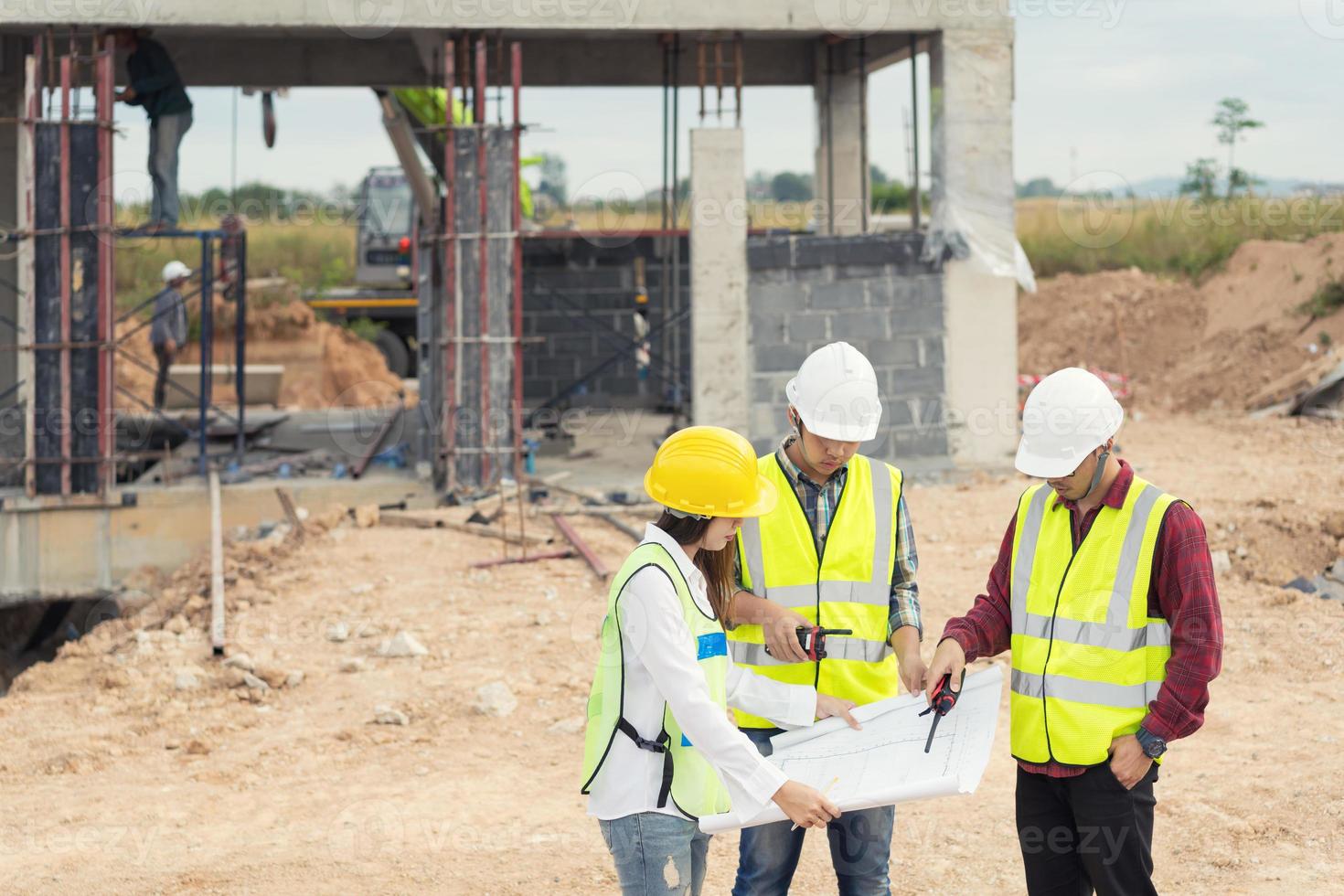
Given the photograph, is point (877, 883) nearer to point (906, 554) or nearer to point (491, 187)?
point (906, 554)

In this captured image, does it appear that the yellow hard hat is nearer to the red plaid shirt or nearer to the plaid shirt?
the plaid shirt

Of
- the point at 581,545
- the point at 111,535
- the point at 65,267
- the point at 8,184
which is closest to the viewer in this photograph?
the point at 581,545

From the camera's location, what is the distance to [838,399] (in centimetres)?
358

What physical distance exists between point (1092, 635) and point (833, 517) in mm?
732

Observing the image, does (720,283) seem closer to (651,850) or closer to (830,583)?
(830,583)

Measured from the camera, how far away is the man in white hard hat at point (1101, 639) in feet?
10.6

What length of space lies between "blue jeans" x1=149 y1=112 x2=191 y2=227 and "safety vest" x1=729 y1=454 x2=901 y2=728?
9.69 m

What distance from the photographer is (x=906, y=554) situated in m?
3.80

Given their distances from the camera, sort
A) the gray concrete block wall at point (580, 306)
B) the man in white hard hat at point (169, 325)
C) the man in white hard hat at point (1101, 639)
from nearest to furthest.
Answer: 1. the man in white hard hat at point (1101, 639)
2. the man in white hard hat at point (169, 325)
3. the gray concrete block wall at point (580, 306)

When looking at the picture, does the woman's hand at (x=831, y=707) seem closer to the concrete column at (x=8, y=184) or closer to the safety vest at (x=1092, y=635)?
the safety vest at (x=1092, y=635)

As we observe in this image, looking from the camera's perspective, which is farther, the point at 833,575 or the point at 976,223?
the point at 976,223

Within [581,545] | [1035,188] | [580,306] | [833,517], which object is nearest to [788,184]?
[1035,188]

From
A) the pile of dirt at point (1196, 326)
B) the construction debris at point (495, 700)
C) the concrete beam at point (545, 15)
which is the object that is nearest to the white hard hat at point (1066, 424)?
the construction debris at point (495, 700)

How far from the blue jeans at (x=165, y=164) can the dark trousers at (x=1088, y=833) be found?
10349 millimetres
